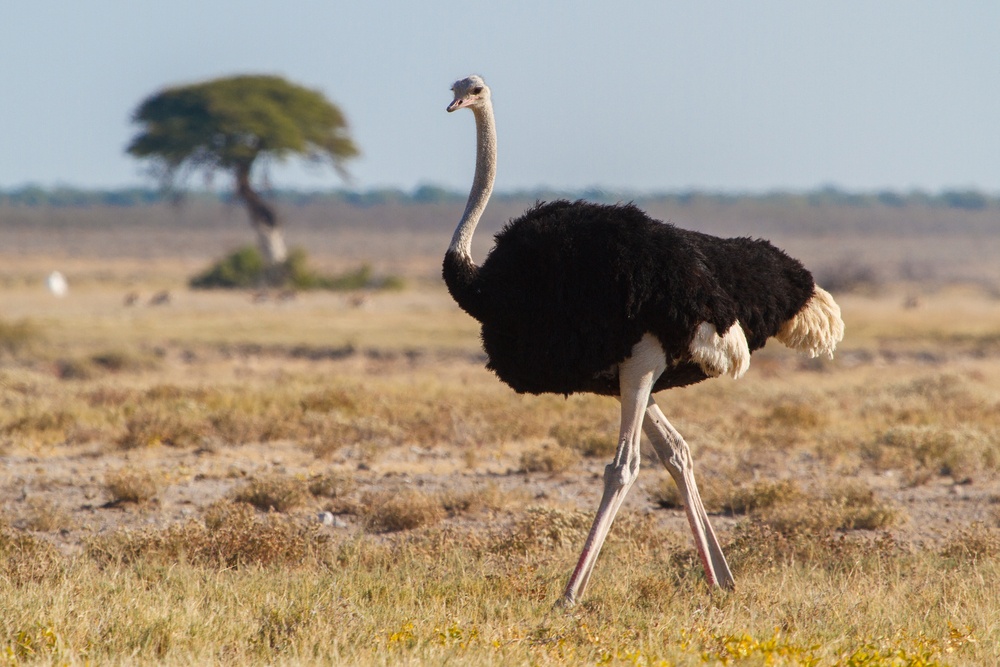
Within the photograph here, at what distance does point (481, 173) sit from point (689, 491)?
172 centimetres

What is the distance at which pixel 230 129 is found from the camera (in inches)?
1540

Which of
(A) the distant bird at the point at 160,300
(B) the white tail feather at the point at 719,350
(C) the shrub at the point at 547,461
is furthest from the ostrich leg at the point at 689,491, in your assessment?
(A) the distant bird at the point at 160,300

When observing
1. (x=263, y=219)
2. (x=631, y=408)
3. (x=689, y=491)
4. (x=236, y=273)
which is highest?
(x=631, y=408)

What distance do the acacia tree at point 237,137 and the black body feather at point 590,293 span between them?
110 feet

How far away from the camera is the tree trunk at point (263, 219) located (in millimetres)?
39156

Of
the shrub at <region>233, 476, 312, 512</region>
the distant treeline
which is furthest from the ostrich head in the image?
the distant treeline

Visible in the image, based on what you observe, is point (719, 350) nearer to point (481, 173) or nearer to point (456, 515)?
point (481, 173)

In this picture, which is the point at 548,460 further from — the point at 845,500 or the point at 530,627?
the point at 530,627

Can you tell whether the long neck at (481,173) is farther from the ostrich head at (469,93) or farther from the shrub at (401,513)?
the shrub at (401,513)

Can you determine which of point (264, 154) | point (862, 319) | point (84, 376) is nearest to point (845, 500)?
point (84, 376)

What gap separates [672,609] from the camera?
5.78 meters

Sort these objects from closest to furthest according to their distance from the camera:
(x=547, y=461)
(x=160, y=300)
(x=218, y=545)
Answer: (x=218, y=545) → (x=547, y=461) → (x=160, y=300)

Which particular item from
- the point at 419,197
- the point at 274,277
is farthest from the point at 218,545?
the point at 419,197

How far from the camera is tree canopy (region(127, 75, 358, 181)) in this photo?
38.9 m
